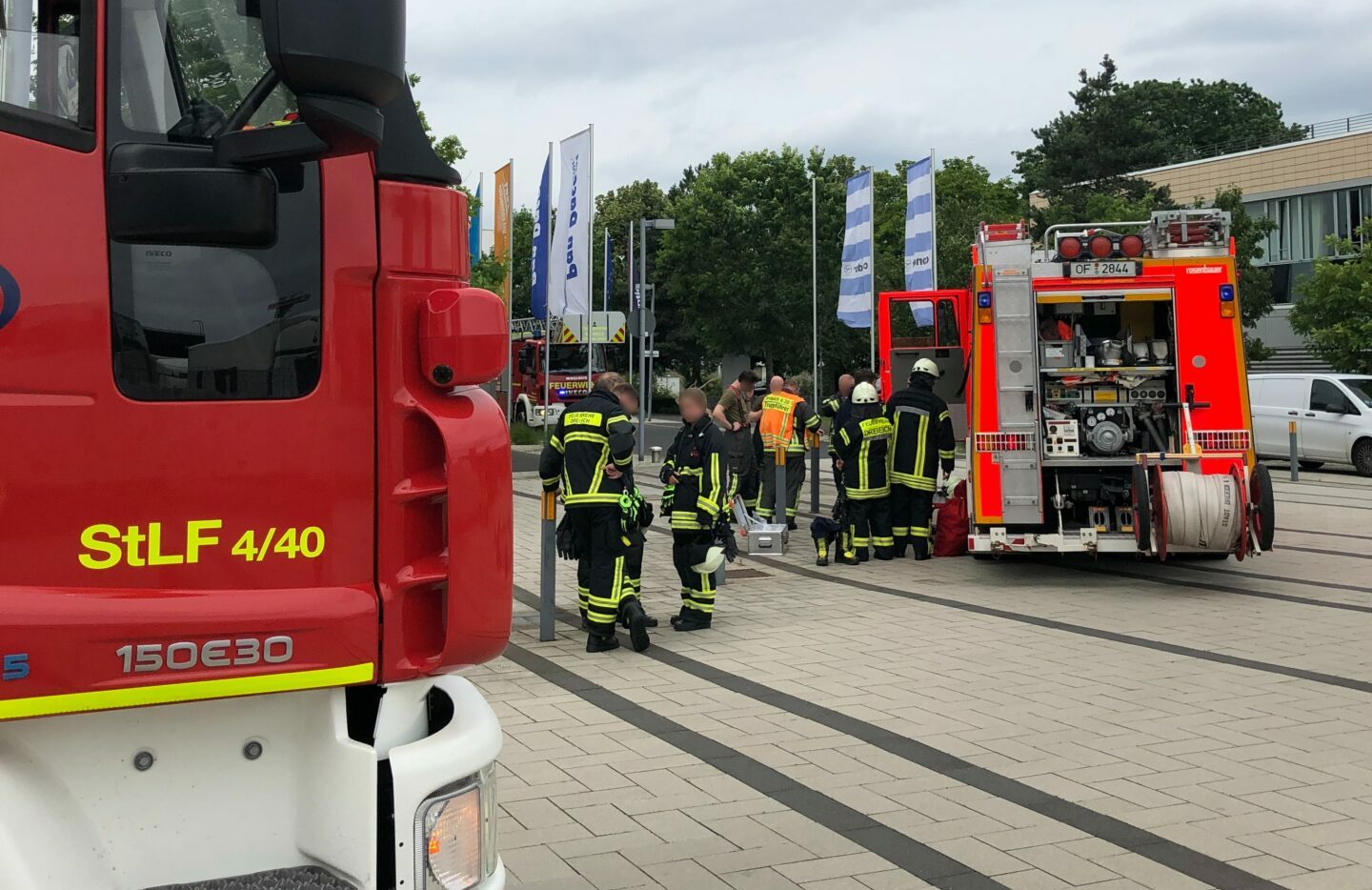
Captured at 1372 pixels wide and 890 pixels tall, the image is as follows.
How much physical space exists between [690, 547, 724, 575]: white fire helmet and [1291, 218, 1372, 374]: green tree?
2518 cm

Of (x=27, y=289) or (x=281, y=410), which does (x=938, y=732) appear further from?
(x=27, y=289)

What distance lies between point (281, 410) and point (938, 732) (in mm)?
4807

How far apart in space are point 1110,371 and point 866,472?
2.48 metres

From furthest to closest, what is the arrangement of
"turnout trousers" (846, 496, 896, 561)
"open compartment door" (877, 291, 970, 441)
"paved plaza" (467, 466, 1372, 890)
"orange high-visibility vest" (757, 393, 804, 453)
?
"orange high-visibility vest" (757, 393, 804, 453) → "open compartment door" (877, 291, 970, 441) → "turnout trousers" (846, 496, 896, 561) → "paved plaza" (467, 466, 1372, 890)

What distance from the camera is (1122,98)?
5866 centimetres

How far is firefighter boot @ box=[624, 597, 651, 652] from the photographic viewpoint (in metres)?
8.78

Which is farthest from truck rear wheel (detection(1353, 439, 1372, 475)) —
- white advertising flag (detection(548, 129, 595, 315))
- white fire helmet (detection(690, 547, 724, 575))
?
white fire helmet (detection(690, 547, 724, 575))

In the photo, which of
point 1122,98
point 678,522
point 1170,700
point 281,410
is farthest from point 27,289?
point 1122,98

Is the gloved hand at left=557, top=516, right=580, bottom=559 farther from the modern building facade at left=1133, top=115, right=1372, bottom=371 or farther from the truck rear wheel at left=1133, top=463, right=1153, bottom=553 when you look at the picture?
the modern building facade at left=1133, top=115, right=1372, bottom=371

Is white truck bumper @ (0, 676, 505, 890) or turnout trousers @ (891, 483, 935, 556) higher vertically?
white truck bumper @ (0, 676, 505, 890)

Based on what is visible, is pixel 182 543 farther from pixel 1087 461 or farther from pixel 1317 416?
pixel 1317 416

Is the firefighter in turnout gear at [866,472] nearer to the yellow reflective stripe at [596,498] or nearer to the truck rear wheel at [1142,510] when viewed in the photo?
the truck rear wheel at [1142,510]

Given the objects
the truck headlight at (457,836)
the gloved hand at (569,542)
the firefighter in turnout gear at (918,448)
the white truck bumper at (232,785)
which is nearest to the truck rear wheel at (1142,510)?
the firefighter in turnout gear at (918,448)

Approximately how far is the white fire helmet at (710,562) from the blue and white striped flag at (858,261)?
1117 cm
